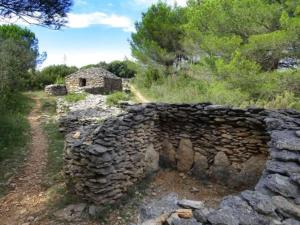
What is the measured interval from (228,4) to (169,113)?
18.9ft

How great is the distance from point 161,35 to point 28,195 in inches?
575

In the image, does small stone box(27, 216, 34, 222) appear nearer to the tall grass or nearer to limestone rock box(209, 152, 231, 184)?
limestone rock box(209, 152, 231, 184)

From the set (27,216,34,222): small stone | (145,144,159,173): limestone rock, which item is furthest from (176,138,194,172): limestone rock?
(27,216,34,222): small stone

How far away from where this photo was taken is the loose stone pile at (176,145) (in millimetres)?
5121

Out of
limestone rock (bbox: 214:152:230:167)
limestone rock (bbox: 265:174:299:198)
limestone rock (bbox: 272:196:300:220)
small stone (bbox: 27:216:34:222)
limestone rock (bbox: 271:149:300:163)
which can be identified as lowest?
small stone (bbox: 27:216:34:222)

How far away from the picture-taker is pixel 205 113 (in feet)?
20.0

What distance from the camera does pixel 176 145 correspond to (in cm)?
666

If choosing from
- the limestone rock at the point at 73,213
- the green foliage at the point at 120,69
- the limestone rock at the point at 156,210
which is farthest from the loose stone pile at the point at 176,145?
the green foliage at the point at 120,69

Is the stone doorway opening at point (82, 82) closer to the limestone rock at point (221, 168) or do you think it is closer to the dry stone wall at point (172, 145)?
the dry stone wall at point (172, 145)

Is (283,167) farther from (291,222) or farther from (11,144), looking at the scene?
(11,144)

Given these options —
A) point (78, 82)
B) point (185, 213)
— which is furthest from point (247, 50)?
point (78, 82)

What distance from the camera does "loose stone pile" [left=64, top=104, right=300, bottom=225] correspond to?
512 cm

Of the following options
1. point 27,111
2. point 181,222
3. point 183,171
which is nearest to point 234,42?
point 183,171

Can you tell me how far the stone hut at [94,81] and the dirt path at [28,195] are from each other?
443 inches
